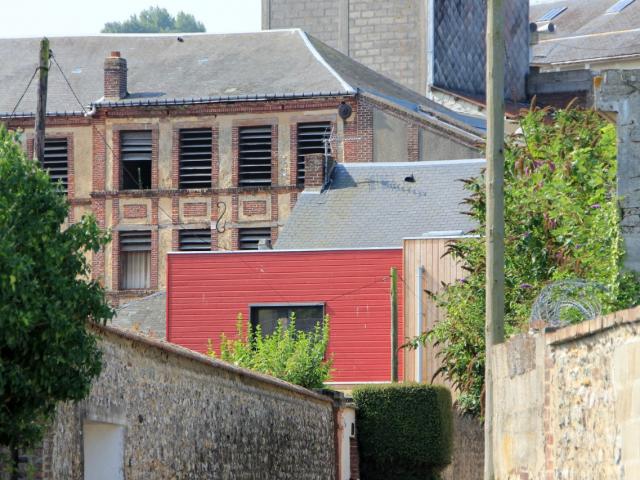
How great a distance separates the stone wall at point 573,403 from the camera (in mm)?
12203

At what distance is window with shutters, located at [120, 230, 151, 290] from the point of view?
50062mm

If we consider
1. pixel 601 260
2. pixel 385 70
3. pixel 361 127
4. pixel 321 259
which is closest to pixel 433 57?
pixel 385 70

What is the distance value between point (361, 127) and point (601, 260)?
27070 mm

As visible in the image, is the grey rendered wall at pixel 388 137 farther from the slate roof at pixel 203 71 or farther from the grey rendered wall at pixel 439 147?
the slate roof at pixel 203 71

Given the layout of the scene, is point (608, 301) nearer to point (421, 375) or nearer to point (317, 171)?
point (421, 375)

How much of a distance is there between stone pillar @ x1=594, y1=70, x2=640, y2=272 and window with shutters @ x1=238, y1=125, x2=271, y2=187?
30.6 m

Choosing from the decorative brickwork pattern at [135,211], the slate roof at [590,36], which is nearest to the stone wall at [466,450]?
the decorative brickwork pattern at [135,211]

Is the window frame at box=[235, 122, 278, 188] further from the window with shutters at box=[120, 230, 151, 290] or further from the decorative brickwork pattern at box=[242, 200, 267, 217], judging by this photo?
the window with shutters at box=[120, 230, 151, 290]

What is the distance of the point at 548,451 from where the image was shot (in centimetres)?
1483

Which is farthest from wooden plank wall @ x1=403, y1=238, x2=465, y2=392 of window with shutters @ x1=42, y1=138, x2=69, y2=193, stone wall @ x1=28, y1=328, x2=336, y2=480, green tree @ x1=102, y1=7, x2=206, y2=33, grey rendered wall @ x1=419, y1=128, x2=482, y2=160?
green tree @ x1=102, y1=7, x2=206, y2=33

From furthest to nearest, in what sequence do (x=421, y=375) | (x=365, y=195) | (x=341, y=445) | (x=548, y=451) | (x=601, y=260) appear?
(x=365, y=195), (x=421, y=375), (x=341, y=445), (x=601, y=260), (x=548, y=451)

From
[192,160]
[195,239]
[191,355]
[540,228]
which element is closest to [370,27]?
[192,160]

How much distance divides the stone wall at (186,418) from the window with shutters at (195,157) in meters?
21.8

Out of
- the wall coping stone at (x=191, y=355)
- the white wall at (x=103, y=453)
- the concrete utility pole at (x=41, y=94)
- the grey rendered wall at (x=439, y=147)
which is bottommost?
the white wall at (x=103, y=453)
